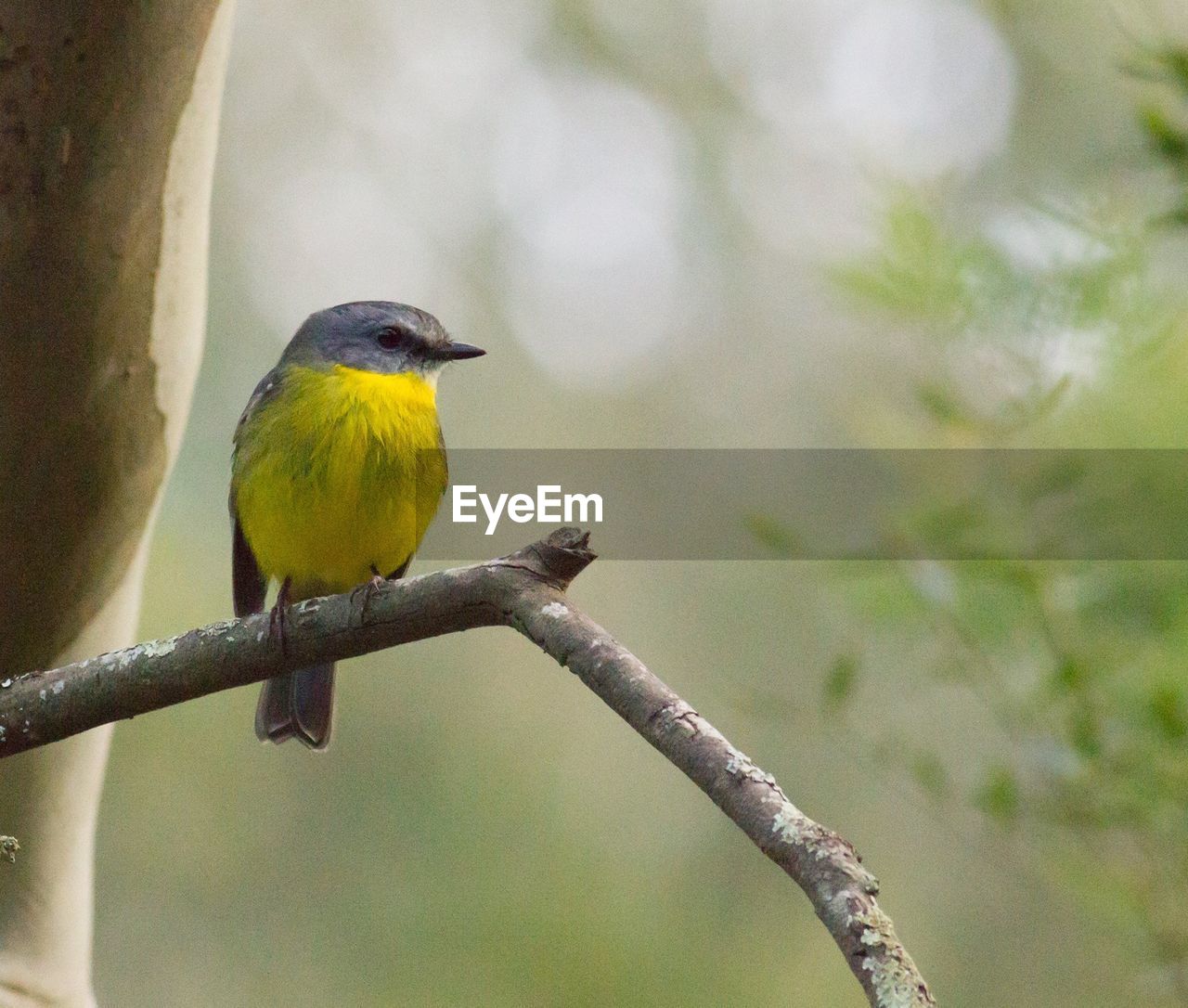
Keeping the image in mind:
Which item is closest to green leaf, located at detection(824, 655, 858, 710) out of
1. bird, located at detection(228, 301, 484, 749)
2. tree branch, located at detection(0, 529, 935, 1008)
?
tree branch, located at detection(0, 529, 935, 1008)

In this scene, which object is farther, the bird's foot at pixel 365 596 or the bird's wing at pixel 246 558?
the bird's wing at pixel 246 558

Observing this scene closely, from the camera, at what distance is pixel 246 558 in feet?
12.9

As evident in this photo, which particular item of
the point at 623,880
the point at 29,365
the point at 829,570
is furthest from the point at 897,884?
the point at 29,365

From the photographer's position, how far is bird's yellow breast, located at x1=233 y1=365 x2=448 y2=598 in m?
3.53

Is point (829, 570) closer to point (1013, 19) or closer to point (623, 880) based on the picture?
point (623, 880)

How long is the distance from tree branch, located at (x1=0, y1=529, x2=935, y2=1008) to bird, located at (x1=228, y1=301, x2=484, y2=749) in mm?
931

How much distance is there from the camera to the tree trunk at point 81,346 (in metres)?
2.32

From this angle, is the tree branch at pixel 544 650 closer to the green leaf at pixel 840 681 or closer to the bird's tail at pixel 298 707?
the green leaf at pixel 840 681

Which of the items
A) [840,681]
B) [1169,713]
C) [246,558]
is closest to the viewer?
[1169,713]

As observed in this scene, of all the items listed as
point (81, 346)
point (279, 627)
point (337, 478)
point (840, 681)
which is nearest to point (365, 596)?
point (279, 627)

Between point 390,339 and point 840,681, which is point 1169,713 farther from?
point 390,339

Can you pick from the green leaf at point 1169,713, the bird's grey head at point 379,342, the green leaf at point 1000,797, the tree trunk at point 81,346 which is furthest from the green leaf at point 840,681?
the bird's grey head at point 379,342

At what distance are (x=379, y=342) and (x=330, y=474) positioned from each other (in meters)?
0.63

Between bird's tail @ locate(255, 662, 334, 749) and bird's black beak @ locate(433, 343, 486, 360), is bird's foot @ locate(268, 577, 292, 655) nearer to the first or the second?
bird's tail @ locate(255, 662, 334, 749)
